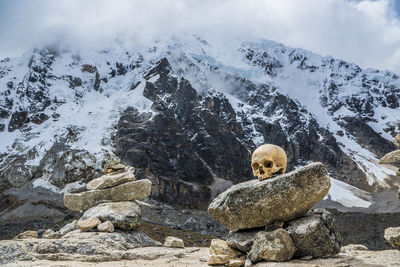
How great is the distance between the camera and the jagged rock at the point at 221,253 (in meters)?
12.2

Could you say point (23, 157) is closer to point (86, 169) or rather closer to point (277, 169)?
point (86, 169)

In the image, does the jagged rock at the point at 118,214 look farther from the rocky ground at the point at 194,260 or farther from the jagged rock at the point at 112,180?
the rocky ground at the point at 194,260

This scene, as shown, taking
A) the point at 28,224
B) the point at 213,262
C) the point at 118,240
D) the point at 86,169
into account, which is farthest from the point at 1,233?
the point at 213,262

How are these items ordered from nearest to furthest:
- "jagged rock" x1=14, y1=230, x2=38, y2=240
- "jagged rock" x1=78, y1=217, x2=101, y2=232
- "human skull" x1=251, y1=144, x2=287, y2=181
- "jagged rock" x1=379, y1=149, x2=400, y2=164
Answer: "jagged rock" x1=379, y1=149, x2=400, y2=164, "human skull" x1=251, y1=144, x2=287, y2=181, "jagged rock" x1=78, y1=217, x2=101, y2=232, "jagged rock" x1=14, y1=230, x2=38, y2=240

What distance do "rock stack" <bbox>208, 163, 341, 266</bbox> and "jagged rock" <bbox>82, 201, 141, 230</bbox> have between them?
21.1ft

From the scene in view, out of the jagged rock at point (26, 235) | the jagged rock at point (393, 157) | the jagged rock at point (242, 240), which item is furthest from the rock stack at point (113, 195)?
the jagged rock at point (393, 157)

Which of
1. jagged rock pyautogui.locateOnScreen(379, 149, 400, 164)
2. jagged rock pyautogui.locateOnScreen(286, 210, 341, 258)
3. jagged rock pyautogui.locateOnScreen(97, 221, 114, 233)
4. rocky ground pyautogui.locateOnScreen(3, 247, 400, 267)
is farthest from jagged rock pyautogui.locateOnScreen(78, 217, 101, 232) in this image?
jagged rock pyautogui.locateOnScreen(379, 149, 400, 164)

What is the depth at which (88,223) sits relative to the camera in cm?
1775

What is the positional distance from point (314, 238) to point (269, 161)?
3825 millimetres

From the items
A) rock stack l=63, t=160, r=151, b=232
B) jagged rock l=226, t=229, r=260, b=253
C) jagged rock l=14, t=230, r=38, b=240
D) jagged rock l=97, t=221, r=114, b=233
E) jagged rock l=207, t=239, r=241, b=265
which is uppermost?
rock stack l=63, t=160, r=151, b=232

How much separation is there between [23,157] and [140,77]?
82041 millimetres

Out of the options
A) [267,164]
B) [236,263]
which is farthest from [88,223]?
[267,164]

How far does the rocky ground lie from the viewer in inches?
417

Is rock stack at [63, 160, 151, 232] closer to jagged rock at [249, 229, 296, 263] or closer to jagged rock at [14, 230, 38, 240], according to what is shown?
jagged rock at [14, 230, 38, 240]
